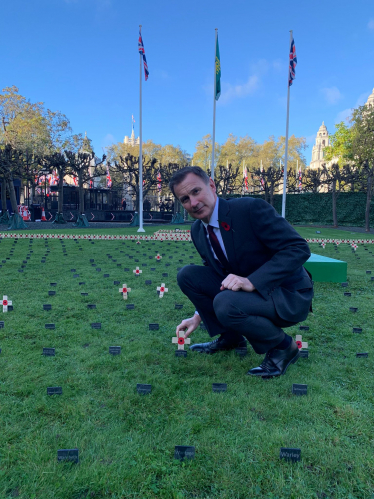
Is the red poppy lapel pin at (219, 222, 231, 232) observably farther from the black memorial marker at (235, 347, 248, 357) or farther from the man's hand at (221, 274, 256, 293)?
the black memorial marker at (235, 347, 248, 357)

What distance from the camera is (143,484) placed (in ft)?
5.90

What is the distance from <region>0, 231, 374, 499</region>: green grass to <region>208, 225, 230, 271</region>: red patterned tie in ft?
3.04

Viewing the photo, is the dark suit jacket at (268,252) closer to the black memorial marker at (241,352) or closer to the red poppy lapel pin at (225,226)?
the red poppy lapel pin at (225,226)

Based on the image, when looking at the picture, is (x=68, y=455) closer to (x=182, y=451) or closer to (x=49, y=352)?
(x=182, y=451)

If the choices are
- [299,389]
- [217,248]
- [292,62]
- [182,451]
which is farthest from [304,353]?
[292,62]

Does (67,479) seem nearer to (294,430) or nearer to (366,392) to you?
(294,430)

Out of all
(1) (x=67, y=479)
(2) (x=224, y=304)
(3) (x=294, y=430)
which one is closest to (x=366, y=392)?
(3) (x=294, y=430)

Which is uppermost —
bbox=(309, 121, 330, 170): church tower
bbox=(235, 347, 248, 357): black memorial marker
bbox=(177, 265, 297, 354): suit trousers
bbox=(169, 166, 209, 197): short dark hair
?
bbox=(309, 121, 330, 170): church tower

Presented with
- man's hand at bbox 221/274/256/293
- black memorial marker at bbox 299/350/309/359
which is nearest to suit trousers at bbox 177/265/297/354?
man's hand at bbox 221/274/256/293

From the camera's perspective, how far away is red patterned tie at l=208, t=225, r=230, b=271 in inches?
118

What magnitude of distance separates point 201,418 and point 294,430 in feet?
1.95

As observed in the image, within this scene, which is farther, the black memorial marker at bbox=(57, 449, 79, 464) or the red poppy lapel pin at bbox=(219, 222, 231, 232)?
the red poppy lapel pin at bbox=(219, 222, 231, 232)

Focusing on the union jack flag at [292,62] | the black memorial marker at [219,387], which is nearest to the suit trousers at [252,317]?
the black memorial marker at [219,387]

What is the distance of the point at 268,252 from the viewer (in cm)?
294
